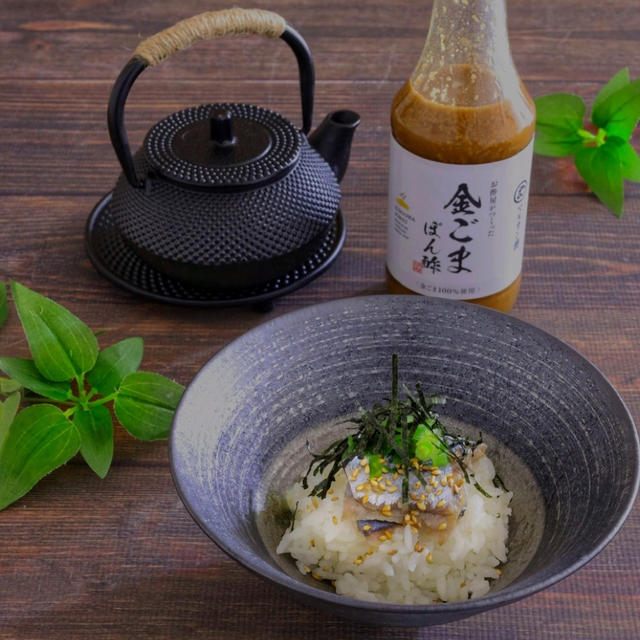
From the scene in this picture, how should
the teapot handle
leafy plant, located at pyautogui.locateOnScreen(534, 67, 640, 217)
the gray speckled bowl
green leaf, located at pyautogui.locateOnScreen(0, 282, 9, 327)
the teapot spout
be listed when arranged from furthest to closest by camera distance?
leafy plant, located at pyautogui.locateOnScreen(534, 67, 640, 217) → the teapot spout → green leaf, located at pyautogui.locateOnScreen(0, 282, 9, 327) → the teapot handle → the gray speckled bowl

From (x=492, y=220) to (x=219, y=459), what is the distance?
0.51m

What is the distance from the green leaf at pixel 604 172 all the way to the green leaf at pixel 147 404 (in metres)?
0.83

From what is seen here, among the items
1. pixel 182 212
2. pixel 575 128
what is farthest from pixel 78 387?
pixel 575 128

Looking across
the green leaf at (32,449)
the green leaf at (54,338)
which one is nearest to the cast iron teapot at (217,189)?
the green leaf at (54,338)

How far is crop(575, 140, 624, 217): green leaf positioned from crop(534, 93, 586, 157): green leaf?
37 mm

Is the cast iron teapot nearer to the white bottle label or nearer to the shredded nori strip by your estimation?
the white bottle label

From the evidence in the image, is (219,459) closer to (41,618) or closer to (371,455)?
(371,455)

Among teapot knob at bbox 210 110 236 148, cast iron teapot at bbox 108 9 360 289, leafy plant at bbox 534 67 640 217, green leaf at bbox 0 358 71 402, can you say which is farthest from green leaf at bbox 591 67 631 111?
green leaf at bbox 0 358 71 402

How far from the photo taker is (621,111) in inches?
70.0

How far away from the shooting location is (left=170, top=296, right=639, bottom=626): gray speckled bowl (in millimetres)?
1100

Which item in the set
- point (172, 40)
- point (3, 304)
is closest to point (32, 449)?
point (3, 304)

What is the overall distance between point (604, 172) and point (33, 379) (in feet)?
3.31

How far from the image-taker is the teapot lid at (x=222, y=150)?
4.88 feet

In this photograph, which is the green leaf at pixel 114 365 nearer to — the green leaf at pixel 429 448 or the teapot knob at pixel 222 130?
the teapot knob at pixel 222 130
